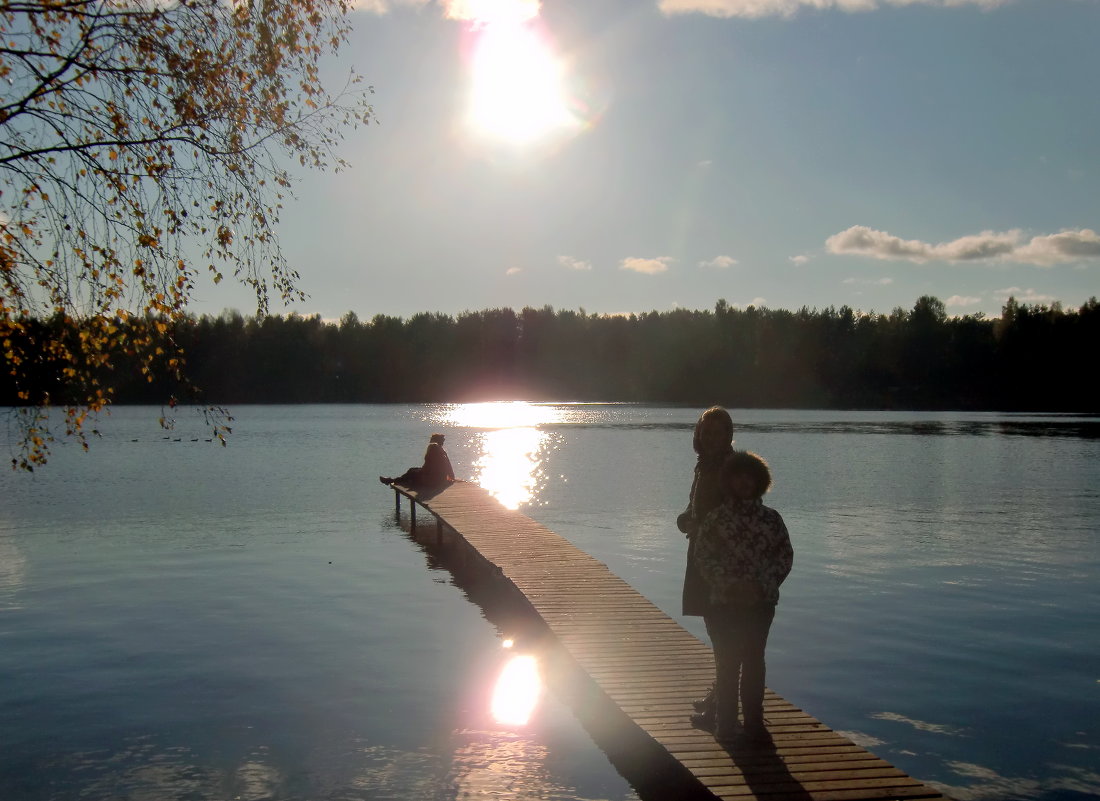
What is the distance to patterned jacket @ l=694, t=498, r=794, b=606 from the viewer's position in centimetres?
648

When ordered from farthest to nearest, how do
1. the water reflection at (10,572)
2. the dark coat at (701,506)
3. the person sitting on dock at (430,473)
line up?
the person sitting on dock at (430,473) < the water reflection at (10,572) < the dark coat at (701,506)

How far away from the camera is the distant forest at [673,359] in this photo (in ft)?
359

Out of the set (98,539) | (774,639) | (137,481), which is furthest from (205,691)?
(137,481)

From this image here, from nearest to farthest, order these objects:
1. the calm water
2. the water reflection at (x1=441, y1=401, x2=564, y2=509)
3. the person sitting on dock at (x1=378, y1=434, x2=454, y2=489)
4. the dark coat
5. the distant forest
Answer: the dark coat, the calm water, the person sitting on dock at (x1=378, y1=434, x2=454, y2=489), the water reflection at (x1=441, y1=401, x2=564, y2=509), the distant forest

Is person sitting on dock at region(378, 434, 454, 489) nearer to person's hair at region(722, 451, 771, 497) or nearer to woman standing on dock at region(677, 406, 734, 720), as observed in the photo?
woman standing on dock at region(677, 406, 734, 720)

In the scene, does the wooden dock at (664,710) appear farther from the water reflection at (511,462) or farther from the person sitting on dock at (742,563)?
the water reflection at (511,462)

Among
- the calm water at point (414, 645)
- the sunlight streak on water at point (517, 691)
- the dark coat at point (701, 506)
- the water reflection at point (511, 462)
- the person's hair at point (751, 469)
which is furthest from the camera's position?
the water reflection at point (511, 462)

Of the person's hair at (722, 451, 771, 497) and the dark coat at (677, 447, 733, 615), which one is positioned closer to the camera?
the person's hair at (722, 451, 771, 497)

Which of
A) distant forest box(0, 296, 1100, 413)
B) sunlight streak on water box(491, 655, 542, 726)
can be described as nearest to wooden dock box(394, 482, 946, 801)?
sunlight streak on water box(491, 655, 542, 726)

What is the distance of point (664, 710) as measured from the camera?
7.62 metres

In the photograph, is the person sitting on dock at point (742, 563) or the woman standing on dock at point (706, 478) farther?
the woman standing on dock at point (706, 478)

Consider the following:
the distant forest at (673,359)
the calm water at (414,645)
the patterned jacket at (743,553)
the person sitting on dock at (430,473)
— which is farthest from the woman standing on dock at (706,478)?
the distant forest at (673,359)

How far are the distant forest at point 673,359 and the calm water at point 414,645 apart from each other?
293 feet

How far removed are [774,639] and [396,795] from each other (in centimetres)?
597
